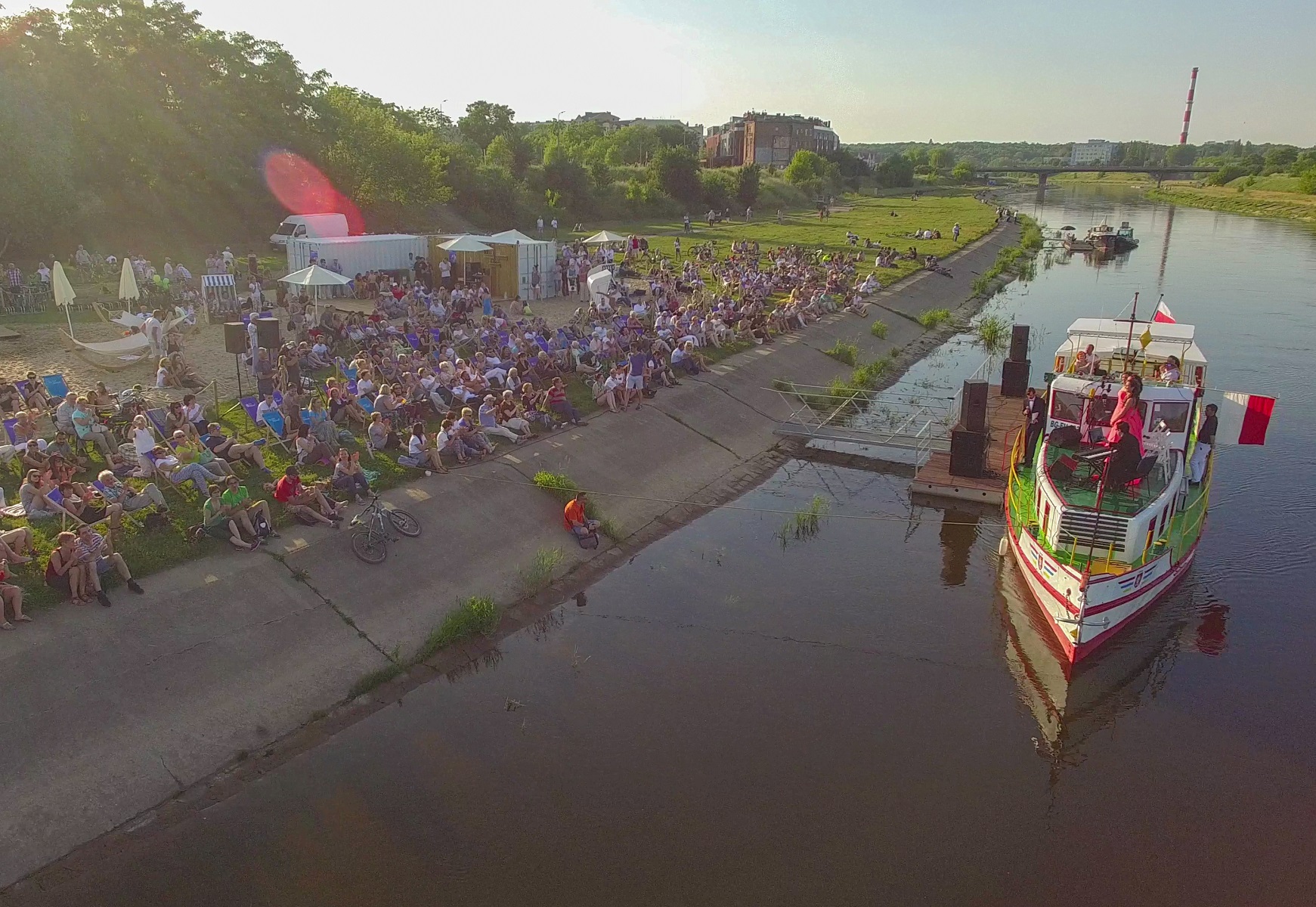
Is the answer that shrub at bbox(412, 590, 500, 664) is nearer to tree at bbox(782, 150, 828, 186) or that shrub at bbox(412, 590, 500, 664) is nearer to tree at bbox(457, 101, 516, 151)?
tree at bbox(457, 101, 516, 151)

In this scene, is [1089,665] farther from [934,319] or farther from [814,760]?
[934,319]

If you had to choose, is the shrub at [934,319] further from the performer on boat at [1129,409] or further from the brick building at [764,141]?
the brick building at [764,141]

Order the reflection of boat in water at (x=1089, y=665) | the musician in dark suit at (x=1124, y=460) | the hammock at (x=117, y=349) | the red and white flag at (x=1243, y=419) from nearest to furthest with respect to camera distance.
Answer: the reflection of boat in water at (x=1089, y=665) → the musician in dark suit at (x=1124, y=460) → the red and white flag at (x=1243, y=419) → the hammock at (x=117, y=349)

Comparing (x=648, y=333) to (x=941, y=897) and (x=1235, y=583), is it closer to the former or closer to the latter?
(x=1235, y=583)

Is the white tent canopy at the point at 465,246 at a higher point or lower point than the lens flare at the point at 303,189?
lower

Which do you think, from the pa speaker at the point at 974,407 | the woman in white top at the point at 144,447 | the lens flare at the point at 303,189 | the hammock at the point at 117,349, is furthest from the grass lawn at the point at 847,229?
the woman in white top at the point at 144,447

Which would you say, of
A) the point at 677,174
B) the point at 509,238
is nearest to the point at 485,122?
the point at 677,174
